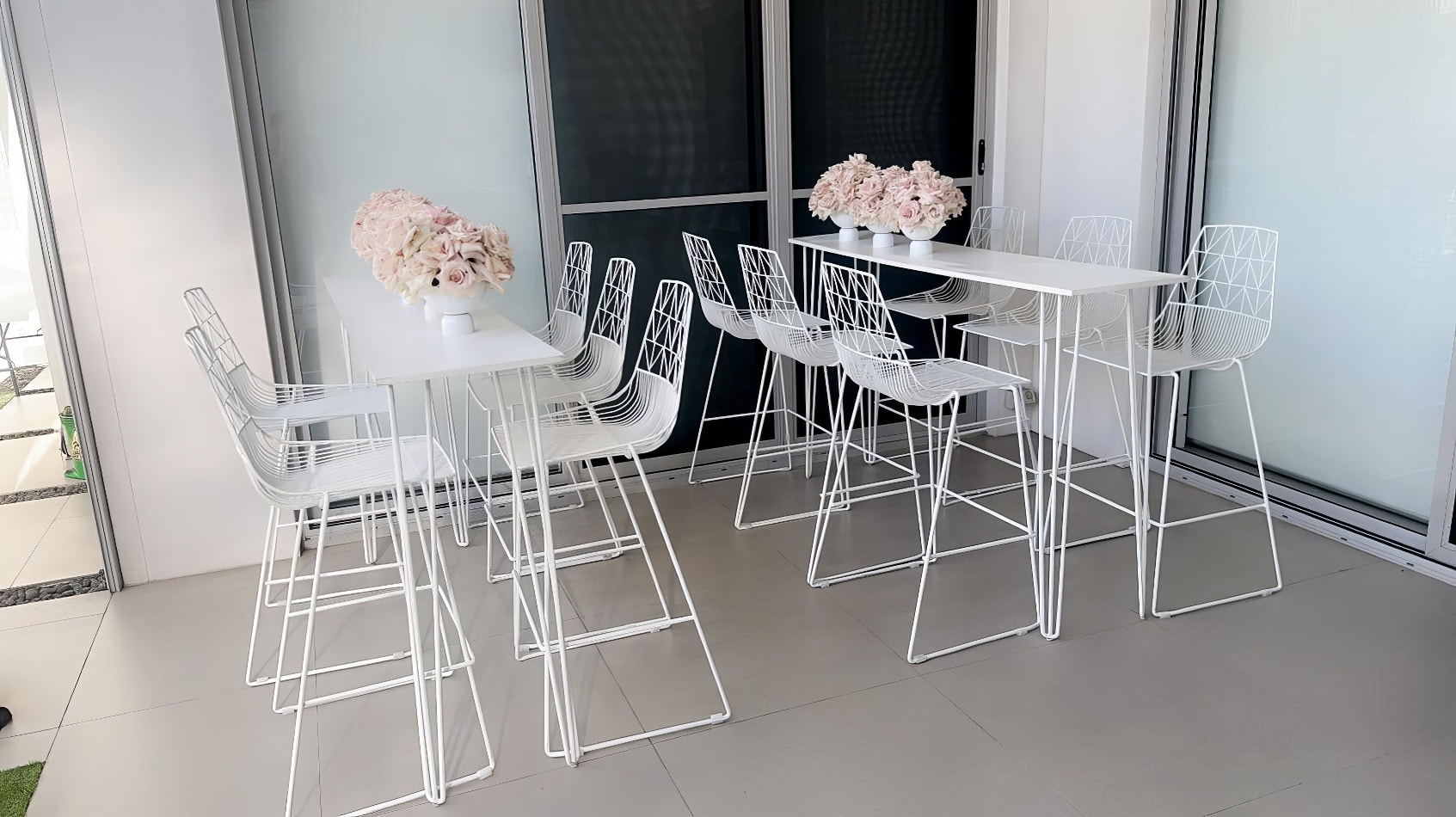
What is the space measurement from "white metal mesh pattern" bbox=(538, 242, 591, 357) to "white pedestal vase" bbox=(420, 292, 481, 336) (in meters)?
1.07

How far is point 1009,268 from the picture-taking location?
3342 mm

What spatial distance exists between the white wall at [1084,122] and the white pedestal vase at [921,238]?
1026mm

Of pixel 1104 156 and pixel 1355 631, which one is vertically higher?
pixel 1104 156

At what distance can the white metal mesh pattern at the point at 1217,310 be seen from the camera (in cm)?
334

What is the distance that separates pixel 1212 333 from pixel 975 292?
49.4 inches

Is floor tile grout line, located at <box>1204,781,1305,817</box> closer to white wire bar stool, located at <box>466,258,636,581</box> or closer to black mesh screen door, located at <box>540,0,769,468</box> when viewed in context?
white wire bar stool, located at <box>466,258,636,581</box>

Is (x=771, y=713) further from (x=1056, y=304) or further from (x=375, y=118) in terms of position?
(x=375, y=118)

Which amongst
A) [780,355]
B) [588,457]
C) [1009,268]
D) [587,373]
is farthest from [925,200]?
[588,457]

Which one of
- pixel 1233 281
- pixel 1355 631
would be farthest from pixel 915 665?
pixel 1233 281

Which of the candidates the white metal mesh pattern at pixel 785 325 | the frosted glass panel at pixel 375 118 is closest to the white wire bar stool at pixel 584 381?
the white metal mesh pattern at pixel 785 325

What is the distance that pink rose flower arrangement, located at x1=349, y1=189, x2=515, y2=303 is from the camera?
8.37ft

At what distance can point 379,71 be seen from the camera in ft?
12.8

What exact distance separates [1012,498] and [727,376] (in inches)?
53.6

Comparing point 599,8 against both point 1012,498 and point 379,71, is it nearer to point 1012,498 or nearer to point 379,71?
point 379,71
